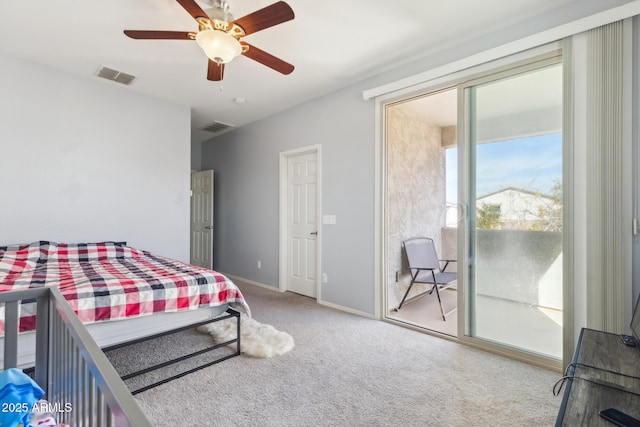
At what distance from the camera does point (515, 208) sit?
92.7 inches

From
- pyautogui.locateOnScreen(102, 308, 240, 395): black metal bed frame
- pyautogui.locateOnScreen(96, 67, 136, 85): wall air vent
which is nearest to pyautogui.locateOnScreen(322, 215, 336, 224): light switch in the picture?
pyautogui.locateOnScreen(102, 308, 240, 395): black metal bed frame

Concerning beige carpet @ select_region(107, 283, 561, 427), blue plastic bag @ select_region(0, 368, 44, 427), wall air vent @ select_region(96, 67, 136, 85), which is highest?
wall air vent @ select_region(96, 67, 136, 85)

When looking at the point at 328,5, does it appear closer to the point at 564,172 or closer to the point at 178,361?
the point at 564,172

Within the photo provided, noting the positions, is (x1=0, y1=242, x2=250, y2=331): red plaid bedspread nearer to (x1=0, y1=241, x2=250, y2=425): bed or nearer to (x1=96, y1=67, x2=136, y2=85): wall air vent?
(x1=0, y1=241, x2=250, y2=425): bed

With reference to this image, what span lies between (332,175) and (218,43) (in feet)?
6.53

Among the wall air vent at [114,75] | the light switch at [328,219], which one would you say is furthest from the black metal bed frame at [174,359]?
the wall air vent at [114,75]

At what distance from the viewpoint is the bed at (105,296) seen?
4.93 ft

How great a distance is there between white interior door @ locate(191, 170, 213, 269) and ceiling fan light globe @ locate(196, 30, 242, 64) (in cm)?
364

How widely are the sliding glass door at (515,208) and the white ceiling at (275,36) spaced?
474 millimetres

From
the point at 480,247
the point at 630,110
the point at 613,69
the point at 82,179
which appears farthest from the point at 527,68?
the point at 82,179

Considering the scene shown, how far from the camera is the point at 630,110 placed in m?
1.84

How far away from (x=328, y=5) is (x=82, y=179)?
3.05 metres

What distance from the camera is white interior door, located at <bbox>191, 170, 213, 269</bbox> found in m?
5.36

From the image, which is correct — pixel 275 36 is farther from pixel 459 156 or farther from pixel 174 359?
pixel 174 359
